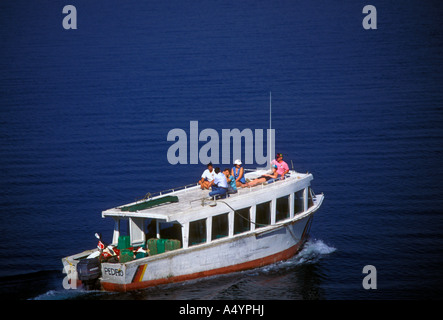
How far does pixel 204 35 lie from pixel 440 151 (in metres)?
59.3

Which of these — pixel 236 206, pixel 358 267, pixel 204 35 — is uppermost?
pixel 204 35

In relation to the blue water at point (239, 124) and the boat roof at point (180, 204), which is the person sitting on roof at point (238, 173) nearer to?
the boat roof at point (180, 204)

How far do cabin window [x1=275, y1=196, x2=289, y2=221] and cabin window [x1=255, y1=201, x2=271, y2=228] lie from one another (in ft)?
2.81

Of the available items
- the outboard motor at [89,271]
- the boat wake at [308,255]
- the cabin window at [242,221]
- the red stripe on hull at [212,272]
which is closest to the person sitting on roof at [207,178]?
the cabin window at [242,221]

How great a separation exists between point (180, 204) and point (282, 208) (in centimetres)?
547

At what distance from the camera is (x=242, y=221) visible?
30.8 meters

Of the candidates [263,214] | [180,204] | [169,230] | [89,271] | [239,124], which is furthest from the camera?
[239,124]

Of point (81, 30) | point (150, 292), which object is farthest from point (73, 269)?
point (81, 30)

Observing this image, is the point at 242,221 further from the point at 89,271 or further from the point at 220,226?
the point at 89,271

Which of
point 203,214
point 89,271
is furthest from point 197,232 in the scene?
point 89,271

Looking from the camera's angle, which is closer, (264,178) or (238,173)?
(238,173)

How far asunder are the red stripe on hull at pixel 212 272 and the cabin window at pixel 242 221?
164 centimetres

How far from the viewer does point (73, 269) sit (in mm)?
27828

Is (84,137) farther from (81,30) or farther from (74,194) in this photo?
(81,30)
